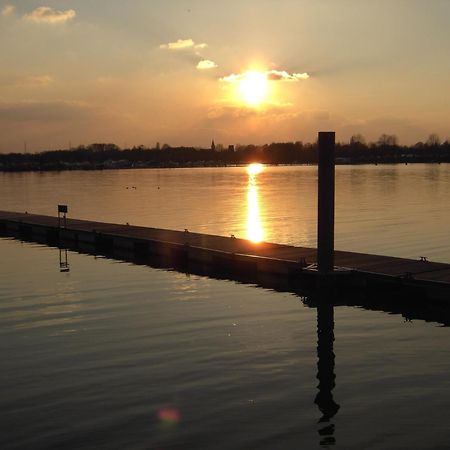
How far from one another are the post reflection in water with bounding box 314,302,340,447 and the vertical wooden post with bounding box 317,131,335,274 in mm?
1525

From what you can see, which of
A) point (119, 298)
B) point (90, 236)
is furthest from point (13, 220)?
point (119, 298)

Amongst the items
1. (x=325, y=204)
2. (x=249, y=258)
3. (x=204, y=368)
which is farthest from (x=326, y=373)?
(x=249, y=258)

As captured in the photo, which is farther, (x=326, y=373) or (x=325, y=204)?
(x=325, y=204)

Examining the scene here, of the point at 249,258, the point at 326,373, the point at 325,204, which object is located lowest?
the point at 326,373

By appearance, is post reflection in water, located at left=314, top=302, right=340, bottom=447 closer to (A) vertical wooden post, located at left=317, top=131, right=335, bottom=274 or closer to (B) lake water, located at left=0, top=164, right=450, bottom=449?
(B) lake water, located at left=0, top=164, right=450, bottom=449

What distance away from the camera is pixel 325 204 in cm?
1948

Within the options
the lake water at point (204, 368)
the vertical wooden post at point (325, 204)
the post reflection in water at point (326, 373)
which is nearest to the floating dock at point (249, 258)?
the vertical wooden post at point (325, 204)

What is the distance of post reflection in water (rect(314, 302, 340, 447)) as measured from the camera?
33.2 feet

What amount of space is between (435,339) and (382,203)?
45.6m

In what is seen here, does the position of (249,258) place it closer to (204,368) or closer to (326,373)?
(204,368)

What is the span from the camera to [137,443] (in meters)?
9.49

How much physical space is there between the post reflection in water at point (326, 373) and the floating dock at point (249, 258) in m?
1.90

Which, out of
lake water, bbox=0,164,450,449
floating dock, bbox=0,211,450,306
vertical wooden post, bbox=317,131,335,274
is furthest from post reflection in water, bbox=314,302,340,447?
floating dock, bbox=0,211,450,306

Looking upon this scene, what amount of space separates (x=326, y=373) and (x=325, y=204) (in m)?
7.68
